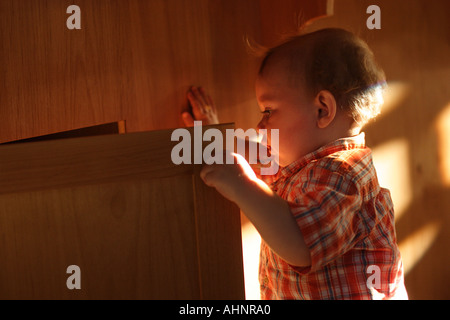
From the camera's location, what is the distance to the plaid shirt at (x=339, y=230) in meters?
0.75

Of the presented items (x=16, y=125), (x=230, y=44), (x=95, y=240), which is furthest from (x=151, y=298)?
(x=230, y=44)

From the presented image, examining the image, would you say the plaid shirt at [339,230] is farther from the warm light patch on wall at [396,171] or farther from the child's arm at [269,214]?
the warm light patch on wall at [396,171]

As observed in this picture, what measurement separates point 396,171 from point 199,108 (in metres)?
0.69

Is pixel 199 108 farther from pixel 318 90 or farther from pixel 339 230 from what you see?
pixel 339 230

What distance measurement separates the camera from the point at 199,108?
1.09m

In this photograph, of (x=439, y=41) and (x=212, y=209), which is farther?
(x=439, y=41)

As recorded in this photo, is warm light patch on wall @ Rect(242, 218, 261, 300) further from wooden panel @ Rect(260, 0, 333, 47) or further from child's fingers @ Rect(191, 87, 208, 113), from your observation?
wooden panel @ Rect(260, 0, 333, 47)

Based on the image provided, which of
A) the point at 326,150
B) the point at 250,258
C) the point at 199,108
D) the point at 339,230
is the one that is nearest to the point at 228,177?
the point at 339,230

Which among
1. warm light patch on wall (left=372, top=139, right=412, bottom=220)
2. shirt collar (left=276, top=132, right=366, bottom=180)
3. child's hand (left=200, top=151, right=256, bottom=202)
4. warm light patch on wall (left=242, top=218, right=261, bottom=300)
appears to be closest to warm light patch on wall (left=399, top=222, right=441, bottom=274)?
warm light patch on wall (left=372, top=139, right=412, bottom=220)

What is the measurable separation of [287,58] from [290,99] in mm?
87

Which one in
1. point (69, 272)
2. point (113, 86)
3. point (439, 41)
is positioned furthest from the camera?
point (439, 41)

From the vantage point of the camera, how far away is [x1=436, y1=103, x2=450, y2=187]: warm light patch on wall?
1.47 m
